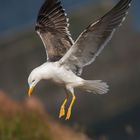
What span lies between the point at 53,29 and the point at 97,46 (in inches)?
31.4

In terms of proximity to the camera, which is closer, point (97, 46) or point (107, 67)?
point (97, 46)

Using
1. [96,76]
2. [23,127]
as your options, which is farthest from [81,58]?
[96,76]

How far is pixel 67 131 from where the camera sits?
41.9ft

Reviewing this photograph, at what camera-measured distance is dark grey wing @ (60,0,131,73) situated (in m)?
9.08

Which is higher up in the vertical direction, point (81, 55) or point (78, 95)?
point (81, 55)

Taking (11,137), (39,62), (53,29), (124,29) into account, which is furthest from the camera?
(124,29)

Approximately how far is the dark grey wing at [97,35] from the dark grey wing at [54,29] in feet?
1.09

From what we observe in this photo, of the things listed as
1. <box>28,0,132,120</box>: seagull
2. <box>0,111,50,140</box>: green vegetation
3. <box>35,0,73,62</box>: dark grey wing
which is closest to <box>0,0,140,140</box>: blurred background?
<box>0,111,50,140</box>: green vegetation

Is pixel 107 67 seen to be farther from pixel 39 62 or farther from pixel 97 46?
pixel 97 46

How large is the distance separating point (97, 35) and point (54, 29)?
2.75ft

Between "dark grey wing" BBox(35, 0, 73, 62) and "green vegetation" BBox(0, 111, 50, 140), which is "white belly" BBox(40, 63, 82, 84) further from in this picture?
"green vegetation" BBox(0, 111, 50, 140)

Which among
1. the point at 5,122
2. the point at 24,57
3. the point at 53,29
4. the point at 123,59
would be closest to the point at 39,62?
the point at 24,57

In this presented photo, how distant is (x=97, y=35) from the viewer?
9.15 meters

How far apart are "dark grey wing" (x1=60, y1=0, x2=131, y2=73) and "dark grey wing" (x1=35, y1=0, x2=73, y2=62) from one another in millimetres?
333
